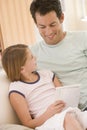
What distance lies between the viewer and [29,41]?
9.36 feet

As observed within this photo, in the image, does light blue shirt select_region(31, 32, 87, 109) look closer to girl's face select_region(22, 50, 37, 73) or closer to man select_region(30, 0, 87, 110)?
man select_region(30, 0, 87, 110)

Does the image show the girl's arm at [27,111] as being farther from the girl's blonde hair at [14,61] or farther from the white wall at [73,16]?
the white wall at [73,16]

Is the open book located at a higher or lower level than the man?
lower

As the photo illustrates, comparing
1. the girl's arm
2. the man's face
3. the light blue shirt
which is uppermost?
the man's face

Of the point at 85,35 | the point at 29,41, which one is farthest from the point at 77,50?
the point at 29,41

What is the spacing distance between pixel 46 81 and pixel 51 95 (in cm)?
9

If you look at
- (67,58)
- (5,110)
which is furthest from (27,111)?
(67,58)

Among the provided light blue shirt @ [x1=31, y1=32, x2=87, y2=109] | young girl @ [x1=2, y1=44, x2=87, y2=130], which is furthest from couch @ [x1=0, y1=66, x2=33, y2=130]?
light blue shirt @ [x1=31, y1=32, x2=87, y2=109]

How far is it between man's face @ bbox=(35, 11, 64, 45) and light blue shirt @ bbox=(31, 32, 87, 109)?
0.04 metres

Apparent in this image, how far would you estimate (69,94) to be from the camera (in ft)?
4.46

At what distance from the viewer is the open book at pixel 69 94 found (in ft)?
4.39

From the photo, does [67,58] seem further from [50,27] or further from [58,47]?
[50,27]

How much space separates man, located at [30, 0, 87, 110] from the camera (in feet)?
5.23

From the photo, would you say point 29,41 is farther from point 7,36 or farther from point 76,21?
point 76,21
